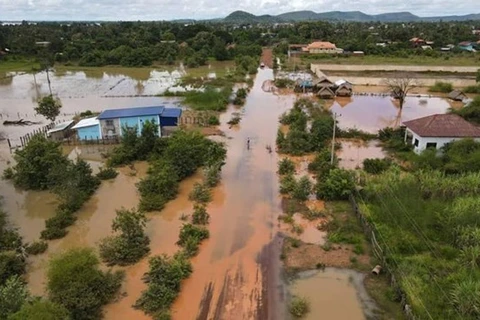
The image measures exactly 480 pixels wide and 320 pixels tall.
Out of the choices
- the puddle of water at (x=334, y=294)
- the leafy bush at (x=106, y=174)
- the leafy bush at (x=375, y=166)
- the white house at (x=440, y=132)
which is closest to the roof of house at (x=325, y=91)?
the white house at (x=440, y=132)

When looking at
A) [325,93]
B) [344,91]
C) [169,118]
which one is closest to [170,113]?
[169,118]

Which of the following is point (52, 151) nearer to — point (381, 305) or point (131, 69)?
point (381, 305)

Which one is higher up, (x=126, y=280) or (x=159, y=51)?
(x=159, y=51)

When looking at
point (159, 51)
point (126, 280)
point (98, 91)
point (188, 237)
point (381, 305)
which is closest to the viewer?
point (381, 305)

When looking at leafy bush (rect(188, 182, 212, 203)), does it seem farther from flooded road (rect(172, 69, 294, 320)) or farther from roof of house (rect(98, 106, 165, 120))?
roof of house (rect(98, 106, 165, 120))

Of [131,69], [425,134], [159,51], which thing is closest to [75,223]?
[425,134]

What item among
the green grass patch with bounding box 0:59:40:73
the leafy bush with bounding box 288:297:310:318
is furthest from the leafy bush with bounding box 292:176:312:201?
the green grass patch with bounding box 0:59:40:73

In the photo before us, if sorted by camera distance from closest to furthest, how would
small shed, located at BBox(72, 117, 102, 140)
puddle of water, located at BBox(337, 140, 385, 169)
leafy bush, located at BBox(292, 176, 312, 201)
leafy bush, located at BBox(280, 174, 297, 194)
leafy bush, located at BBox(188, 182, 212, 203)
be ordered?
leafy bush, located at BBox(292, 176, 312, 201) → leafy bush, located at BBox(188, 182, 212, 203) → leafy bush, located at BBox(280, 174, 297, 194) → puddle of water, located at BBox(337, 140, 385, 169) → small shed, located at BBox(72, 117, 102, 140)
